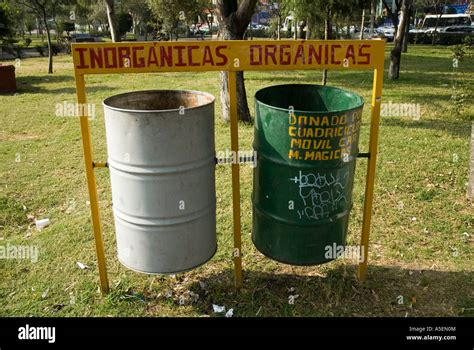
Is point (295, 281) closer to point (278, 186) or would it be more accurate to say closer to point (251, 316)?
point (251, 316)

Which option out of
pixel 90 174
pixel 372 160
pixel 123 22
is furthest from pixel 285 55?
pixel 123 22

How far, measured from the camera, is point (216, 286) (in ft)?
12.4

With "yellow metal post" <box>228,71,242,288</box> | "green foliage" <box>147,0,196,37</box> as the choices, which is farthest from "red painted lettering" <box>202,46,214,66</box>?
"green foliage" <box>147,0,196,37</box>

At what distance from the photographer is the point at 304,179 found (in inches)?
121

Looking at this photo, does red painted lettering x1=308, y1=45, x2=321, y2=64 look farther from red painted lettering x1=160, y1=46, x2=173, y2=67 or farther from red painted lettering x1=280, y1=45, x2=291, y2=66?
red painted lettering x1=160, y1=46, x2=173, y2=67

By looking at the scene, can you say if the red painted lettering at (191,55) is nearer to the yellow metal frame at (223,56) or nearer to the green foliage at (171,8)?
the yellow metal frame at (223,56)

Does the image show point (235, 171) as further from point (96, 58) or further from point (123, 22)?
point (123, 22)

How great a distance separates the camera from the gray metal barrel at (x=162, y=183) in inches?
116

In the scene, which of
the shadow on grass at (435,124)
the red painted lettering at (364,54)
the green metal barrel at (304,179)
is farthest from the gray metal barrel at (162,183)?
the shadow on grass at (435,124)

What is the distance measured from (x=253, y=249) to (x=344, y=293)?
3.47ft

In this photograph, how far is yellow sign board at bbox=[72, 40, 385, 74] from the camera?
301cm

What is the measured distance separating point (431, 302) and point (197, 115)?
7.96ft

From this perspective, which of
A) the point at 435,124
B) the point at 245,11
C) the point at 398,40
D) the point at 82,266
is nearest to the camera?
the point at 82,266
